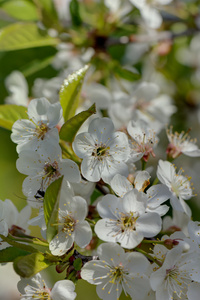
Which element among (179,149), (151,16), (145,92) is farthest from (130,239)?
(151,16)

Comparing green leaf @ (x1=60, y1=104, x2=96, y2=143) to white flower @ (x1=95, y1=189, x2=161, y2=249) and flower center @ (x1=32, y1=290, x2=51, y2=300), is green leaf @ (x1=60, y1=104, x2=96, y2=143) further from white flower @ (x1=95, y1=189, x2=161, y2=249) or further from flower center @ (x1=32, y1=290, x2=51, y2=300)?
flower center @ (x1=32, y1=290, x2=51, y2=300)

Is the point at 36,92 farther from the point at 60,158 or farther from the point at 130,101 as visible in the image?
the point at 60,158

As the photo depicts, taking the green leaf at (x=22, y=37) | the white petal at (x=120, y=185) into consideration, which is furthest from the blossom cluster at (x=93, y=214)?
the green leaf at (x=22, y=37)

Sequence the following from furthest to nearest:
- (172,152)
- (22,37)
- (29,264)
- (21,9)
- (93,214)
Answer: (21,9)
(22,37)
(172,152)
(93,214)
(29,264)

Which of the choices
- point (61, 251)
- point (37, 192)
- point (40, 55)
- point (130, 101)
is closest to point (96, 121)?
point (37, 192)

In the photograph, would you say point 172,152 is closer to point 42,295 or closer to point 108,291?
point 108,291

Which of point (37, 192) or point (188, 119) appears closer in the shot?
point (37, 192)

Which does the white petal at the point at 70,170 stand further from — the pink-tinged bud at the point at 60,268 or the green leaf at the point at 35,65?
the green leaf at the point at 35,65
